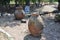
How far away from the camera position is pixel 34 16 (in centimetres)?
533

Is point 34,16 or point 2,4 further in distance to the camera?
point 2,4

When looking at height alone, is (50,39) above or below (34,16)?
below

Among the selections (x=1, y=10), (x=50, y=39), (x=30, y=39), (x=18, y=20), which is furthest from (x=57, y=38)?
(x=1, y=10)

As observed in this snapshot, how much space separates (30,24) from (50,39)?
80 cm

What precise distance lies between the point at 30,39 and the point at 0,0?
7581 mm

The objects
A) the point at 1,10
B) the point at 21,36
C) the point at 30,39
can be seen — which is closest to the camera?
the point at 30,39

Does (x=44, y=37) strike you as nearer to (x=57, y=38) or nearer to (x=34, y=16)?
(x=57, y=38)

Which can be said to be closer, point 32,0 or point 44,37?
point 44,37

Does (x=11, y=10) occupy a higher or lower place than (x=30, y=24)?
lower

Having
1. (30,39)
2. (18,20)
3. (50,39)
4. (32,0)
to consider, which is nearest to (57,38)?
(50,39)

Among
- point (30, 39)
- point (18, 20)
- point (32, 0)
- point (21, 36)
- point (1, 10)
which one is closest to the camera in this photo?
point (30, 39)

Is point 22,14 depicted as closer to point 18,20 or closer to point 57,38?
point 18,20

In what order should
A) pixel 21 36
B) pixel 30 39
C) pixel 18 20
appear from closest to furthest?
pixel 30 39 → pixel 21 36 → pixel 18 20

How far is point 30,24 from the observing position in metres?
5.43
